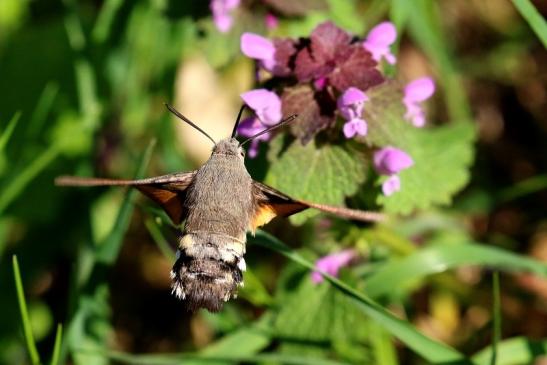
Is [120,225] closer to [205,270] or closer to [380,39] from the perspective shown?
[205,270]

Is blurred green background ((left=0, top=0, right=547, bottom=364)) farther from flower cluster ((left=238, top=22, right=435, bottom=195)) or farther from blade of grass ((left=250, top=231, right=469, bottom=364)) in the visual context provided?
flower cluster ((left=238, top=22, right=435, bottom=195))

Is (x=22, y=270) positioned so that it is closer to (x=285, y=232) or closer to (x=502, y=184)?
(x=285, y=232)

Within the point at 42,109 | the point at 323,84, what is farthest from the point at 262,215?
the point at 42,109

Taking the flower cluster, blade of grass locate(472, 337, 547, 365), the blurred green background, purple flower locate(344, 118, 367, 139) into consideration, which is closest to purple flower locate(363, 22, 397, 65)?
the flower cluster

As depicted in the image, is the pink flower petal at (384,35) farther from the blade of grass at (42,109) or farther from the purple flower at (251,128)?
the blade of grass at (42,109)

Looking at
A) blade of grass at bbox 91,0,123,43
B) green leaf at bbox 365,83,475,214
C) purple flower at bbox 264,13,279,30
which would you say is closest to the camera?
green leaf at bbox 365,83,475,214

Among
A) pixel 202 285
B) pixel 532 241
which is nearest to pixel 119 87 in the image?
pixel 202 285
